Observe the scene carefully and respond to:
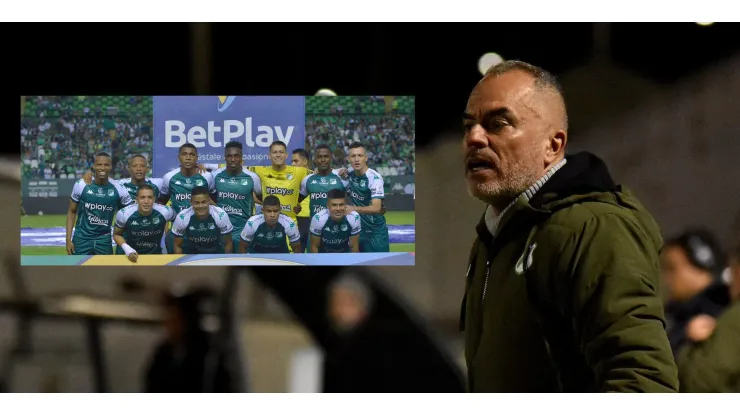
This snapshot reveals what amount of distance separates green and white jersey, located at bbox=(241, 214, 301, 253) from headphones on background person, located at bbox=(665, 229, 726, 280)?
2.22 m

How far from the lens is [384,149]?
5793 millimetres

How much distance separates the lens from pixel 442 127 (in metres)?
5.77

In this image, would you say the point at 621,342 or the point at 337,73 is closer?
the point at 621,342

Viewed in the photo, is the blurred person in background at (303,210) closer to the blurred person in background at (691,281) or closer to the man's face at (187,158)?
the man's face at (187,158)

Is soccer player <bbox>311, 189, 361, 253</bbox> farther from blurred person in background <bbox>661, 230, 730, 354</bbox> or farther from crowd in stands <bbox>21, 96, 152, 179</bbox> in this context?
blurred person in background <bbox>661, 230, 730, 354</bbox>

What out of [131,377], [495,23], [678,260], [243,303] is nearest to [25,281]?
[131,377]

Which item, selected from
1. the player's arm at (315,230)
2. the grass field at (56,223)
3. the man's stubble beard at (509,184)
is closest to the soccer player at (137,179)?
the grass field at (56,223)

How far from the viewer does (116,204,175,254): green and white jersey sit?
5.79 metres

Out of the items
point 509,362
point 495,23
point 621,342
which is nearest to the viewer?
point 621,342

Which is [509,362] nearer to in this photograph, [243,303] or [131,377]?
[243,303]

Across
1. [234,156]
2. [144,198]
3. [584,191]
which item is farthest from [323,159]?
[584,191]

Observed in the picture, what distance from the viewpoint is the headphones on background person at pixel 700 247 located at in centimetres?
574

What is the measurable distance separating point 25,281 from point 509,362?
3408 millimetres

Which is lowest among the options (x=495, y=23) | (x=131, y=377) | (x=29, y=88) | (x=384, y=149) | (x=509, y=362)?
(x=131, y=377)
